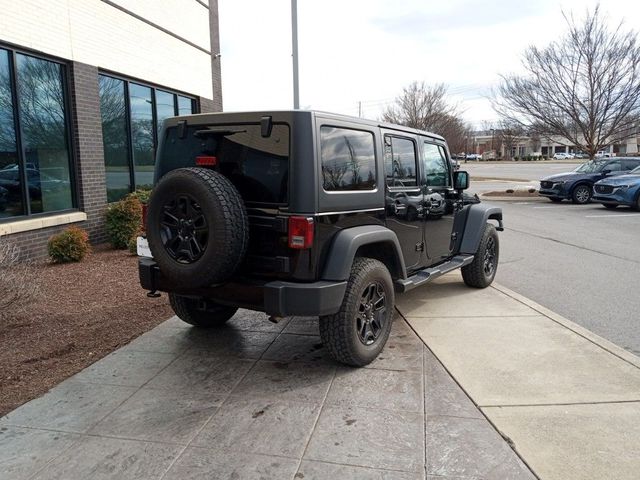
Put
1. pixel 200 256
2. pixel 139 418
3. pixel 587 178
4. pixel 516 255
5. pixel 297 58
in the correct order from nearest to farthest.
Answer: pixel 139 418
pixel 200 256
pixel 516 255
pixel 297 58
pixel 587 178

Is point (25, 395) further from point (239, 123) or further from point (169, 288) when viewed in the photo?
point (239, 123)

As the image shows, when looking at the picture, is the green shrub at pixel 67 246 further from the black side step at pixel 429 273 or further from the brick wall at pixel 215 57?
the brick wall at pixel 215 57

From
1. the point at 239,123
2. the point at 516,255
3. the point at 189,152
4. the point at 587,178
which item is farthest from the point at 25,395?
the point at 587,178

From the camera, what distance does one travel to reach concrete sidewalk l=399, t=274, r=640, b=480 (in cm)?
307

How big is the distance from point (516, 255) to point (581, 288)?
255 centimetres

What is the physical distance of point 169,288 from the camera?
4.34m

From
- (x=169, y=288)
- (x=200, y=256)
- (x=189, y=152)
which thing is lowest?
(x=169, y=288)

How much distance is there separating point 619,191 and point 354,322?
15.5 meters

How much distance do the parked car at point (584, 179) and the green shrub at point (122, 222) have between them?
602 inches

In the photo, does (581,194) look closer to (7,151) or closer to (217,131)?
(7,151)

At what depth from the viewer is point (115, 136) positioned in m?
10.4

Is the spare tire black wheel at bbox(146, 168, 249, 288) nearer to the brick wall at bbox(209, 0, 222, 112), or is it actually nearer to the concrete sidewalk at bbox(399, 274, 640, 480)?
the concrete sidewalk at bbox(399, 274, 640, 480)

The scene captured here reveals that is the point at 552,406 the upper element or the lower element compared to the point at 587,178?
lower

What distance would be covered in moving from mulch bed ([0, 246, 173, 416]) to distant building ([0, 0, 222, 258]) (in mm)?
1471
